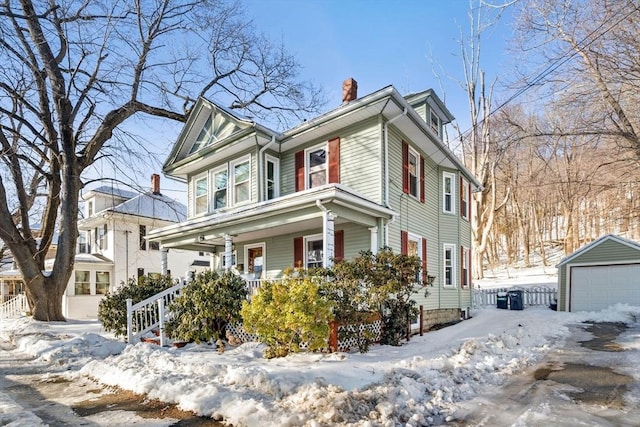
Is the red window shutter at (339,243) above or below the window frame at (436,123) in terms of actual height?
below

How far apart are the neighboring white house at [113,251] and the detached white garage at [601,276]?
18.6m

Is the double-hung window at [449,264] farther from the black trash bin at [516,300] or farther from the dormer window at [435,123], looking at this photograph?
the black trash bin at [516,300]

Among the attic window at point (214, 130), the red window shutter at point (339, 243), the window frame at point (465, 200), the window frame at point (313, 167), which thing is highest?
the attic window at point (214, 130)

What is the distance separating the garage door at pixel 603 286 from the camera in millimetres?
14484

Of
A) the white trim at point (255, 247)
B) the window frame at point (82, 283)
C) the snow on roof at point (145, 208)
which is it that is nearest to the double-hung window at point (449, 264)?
the white trim at point (255, 247)

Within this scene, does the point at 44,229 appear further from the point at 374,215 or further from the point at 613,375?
the point at 613,375

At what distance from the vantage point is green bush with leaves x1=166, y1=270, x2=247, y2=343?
8.47m

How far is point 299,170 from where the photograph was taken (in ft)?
41.4

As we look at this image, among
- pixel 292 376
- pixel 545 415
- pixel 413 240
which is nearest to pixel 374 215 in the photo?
pixel 413 240

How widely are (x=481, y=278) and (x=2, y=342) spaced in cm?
2503

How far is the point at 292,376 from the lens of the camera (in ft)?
18.4

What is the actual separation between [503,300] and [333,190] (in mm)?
12535

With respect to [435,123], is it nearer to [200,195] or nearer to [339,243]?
[339,243]

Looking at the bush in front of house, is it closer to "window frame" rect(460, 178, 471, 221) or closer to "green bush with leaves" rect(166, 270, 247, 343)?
"green bush with leaves" rect(166, 270, 247, 343)
